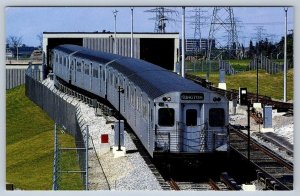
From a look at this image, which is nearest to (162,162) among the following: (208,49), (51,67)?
(208,49)

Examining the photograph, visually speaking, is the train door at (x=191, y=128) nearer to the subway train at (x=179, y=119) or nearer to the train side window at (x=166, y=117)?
the subway train at (x=179, y=119)

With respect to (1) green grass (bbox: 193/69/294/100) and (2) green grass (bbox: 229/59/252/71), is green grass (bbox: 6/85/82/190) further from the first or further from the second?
(2) green grass (bbox: 229/59/252/71)

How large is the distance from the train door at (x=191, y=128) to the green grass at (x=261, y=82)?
28.3 feet

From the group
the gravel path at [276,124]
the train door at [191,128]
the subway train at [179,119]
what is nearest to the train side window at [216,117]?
the subway train at [179,119]

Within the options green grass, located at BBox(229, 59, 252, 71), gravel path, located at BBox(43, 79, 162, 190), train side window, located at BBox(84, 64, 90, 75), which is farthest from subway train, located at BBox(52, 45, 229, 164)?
train side window, located at BBox(84, 64, 90, 75)

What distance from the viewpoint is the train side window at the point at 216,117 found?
17875 millimetres

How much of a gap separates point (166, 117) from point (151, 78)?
8.08 feet

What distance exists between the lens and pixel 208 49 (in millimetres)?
25797

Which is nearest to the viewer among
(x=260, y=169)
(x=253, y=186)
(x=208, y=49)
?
(x=253, y=186)

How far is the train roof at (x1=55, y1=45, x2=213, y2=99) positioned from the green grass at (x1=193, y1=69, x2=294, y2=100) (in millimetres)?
2827

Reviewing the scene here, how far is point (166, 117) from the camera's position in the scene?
1794 cm

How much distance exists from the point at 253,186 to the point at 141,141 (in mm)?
3440

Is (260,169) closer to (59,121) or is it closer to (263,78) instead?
(263,78)

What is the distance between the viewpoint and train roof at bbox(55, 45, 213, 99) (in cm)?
1822
